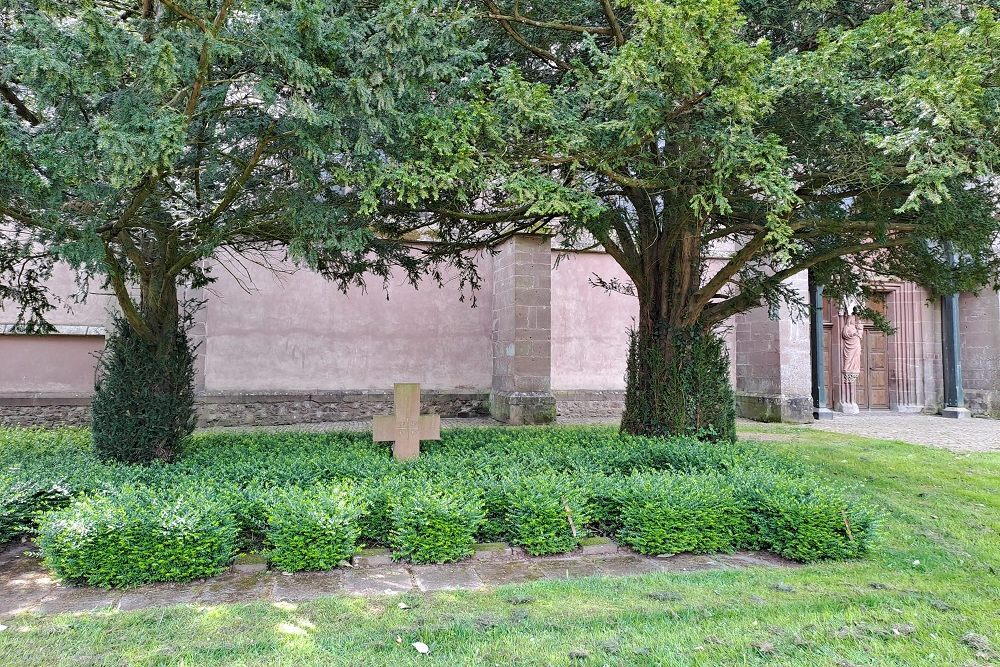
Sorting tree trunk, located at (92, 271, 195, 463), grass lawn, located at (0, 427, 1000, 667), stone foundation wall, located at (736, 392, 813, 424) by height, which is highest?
tree trunk, located at (92, 271, 195, 463)

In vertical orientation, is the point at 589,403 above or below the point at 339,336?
below

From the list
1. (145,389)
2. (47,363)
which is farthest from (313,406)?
(145,389)

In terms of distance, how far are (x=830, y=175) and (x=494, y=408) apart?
315 inches

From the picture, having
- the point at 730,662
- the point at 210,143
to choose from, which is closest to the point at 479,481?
the point at 730,662

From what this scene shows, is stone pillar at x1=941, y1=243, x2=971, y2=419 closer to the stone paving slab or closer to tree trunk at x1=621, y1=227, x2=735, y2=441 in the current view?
tree trunk at x1=621, y1=227, x2=735, y2=441

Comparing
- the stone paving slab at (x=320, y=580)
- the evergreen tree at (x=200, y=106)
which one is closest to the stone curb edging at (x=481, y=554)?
the stone paving slab at (x=320, y=580)

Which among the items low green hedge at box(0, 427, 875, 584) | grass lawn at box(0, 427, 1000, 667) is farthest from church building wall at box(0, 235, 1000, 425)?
grass lawn at box(0, 427, 1000, 667)

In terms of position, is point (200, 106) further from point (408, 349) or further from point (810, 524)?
point (408, 349)

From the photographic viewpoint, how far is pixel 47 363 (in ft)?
34.9

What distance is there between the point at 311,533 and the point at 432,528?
0.76 metres

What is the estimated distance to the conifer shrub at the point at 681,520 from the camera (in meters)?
4.32

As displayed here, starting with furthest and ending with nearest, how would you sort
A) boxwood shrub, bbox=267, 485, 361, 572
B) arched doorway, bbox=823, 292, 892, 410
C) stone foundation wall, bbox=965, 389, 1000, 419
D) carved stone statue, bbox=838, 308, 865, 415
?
arched doorway, bbox=823, 292, 892, 410 < carved stone statue, bbox=838, 308, 865, 415 < stone foundation wall, bbox=965, 389, 1000, 419 < boxwood shrub, bbox=267, 485, 361, 572

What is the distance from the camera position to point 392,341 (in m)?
12.3

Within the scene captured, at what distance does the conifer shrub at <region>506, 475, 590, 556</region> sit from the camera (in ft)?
13.9
